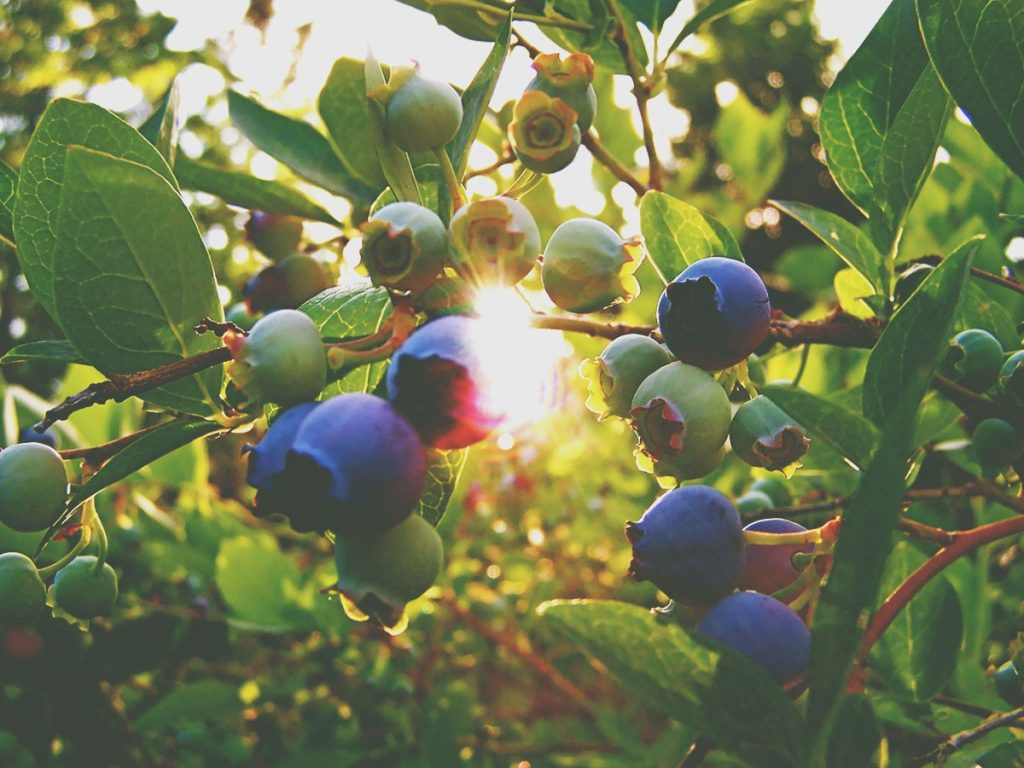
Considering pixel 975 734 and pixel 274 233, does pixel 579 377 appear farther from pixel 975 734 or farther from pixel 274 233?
pixel 975 734

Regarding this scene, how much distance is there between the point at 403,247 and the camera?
67 centimetres

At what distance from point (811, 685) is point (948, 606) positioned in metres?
0.53

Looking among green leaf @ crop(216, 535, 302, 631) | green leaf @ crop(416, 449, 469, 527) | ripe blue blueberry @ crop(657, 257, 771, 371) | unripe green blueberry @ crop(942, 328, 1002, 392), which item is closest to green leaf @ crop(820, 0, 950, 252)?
unripe green blueberry @ crop(942, 328, 1002, 392)

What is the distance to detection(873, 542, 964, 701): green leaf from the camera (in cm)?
104

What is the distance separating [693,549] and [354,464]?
286 mm

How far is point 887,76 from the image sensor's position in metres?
1.01

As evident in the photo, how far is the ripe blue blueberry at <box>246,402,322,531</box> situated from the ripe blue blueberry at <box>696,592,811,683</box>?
12.3 inches

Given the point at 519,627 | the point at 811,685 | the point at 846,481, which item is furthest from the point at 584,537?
the point at 811,685

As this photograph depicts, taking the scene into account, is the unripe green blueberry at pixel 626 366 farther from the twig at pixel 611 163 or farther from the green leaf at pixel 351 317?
the twig at pixel 611 163

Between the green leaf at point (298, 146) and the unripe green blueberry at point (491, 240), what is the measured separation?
0.65 meters

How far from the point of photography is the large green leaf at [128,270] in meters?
0.69

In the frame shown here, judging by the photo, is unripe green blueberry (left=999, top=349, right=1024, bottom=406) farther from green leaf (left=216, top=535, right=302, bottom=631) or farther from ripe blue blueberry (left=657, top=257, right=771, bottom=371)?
green leaf (left=216, top=535, right=302, bottom=631)

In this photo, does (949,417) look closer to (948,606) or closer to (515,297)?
(948,606)

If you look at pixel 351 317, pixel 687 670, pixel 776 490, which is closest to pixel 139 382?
pixel 351 317
